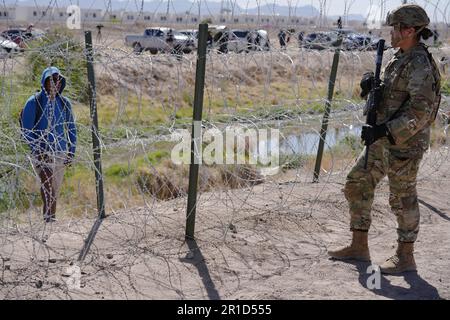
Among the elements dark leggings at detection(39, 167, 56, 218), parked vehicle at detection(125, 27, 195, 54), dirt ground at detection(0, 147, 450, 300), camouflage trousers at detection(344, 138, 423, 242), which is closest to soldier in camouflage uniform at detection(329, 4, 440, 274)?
camouflage trousers at detection(344, 138, 423, 242)

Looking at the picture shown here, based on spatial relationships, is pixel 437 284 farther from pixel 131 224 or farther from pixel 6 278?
pixel 6 278

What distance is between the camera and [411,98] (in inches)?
159

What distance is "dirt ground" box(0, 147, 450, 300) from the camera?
3971mm

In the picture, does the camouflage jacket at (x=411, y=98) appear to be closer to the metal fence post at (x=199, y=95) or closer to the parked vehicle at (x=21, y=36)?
the metal fence post at (x=199, y=95)

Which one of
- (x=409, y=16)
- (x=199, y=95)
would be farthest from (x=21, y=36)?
(x=409, y=16)

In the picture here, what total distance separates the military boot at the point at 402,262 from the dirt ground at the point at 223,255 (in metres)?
0.06

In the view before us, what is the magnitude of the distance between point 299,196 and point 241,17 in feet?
5.62

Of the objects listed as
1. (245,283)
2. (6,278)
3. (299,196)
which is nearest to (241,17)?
(299,196)

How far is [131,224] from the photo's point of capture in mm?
5086

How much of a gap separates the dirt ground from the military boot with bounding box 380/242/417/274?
0.06 metres

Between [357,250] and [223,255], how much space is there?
0.92m

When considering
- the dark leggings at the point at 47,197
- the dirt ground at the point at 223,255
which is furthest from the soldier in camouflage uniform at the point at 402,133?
the dark leggings at the point at 47,197

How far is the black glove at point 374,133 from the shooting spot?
4059 millimetres

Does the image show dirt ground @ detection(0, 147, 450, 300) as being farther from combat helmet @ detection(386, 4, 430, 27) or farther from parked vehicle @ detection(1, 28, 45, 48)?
combat helmet @ detection(386, 4, 430, 27)
